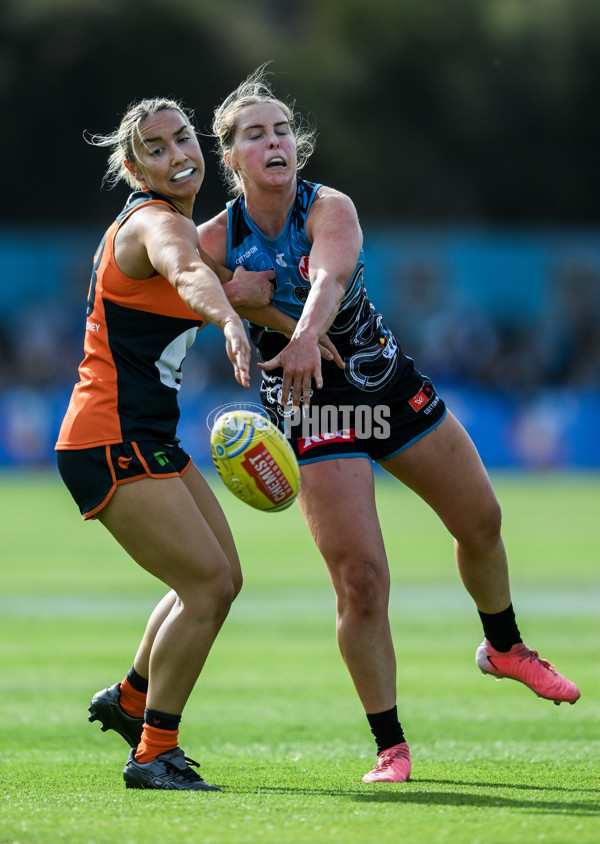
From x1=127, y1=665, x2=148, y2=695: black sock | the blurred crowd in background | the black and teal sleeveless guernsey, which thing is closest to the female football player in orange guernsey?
x1=127, y1=665, x2=148, y2=695: black sock

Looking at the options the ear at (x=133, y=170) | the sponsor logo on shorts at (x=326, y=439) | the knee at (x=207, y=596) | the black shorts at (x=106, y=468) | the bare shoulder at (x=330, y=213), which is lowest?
the knee at (x=207, y=596)

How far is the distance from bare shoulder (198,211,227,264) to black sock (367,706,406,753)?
2074 millimetres

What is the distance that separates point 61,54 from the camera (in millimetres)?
37250

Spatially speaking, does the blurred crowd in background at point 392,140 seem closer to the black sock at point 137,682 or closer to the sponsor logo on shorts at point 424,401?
the sponsor logo on shorts at point 424,401

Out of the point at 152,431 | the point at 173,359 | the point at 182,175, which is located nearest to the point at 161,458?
the point at 152,431

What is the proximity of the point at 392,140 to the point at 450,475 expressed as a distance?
3419 cm

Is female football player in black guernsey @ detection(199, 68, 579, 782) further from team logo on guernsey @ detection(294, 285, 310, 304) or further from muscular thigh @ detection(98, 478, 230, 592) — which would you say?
muscular thigh @ detection(98, 478, 230, 592)

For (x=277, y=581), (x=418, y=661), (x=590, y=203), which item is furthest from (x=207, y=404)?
(x=590, y=203)

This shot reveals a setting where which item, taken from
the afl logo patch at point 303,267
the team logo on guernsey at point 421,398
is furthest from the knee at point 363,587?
the afl logo patch at point 303,267

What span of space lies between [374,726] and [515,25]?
37.4 meters

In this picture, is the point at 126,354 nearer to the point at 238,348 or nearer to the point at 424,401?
the point at 238,348

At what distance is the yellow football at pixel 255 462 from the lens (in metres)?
4.98

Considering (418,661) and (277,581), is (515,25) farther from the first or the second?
(418,661)

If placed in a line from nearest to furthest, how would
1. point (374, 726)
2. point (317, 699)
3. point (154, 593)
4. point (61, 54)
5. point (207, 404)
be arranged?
point (374, 726) → point (317, 699) → point (154, 593) → point (207, 404) → point (61, 54)
